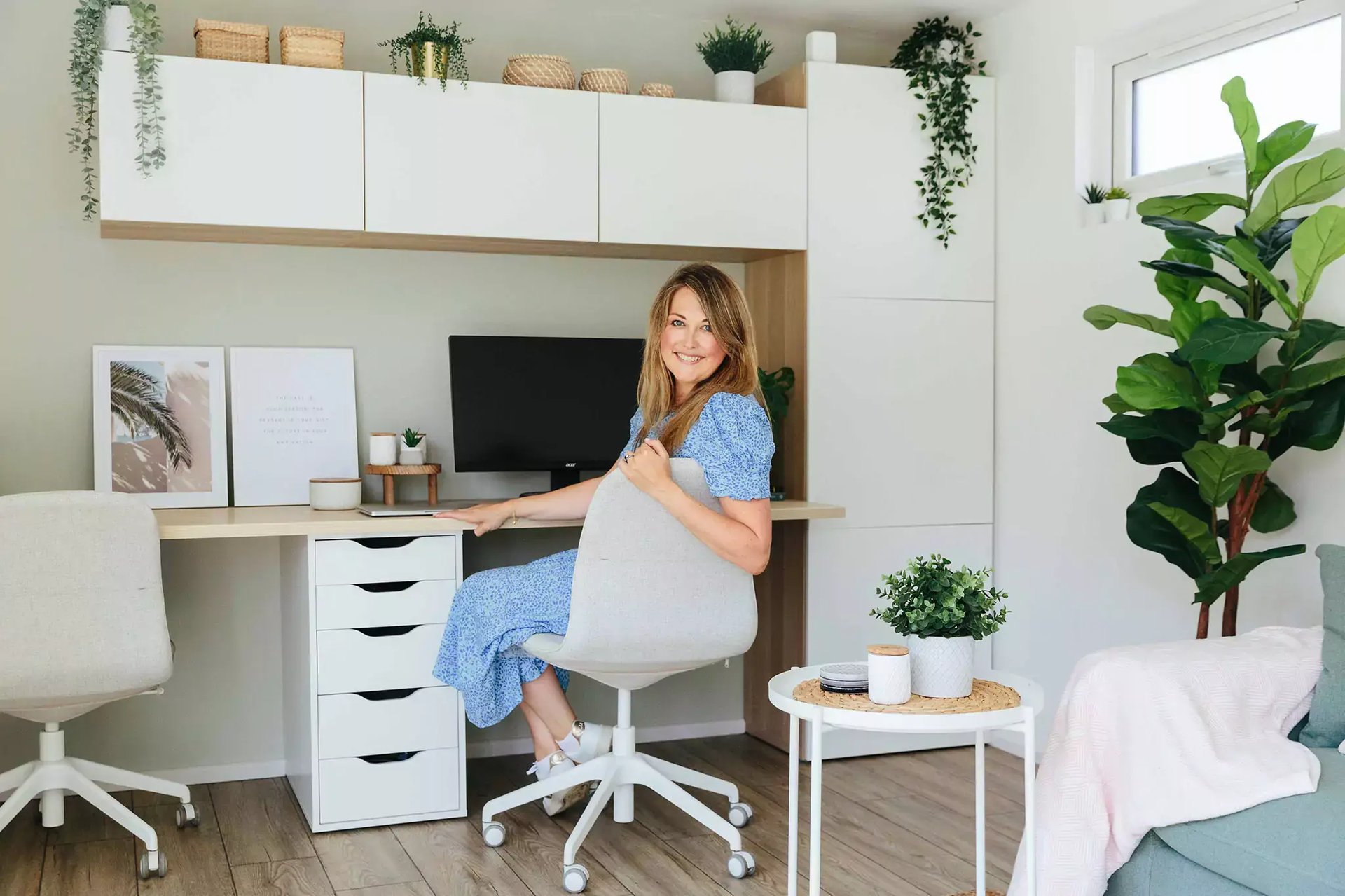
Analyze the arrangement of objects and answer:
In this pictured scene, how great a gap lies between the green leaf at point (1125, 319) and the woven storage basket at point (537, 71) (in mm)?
1644

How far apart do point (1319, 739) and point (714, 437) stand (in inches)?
51.9

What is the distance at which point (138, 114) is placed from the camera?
3.36m

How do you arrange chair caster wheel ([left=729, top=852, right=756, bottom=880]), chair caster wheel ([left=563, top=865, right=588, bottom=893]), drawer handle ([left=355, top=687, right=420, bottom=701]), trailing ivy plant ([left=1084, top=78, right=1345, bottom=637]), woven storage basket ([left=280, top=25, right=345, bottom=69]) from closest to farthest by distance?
1. trailing ivy plant ([left=1084, top=78, right=1345, bottom=637])
2. chair caster wheel ([left=563, top=865, right=588, bottom=893])
3. chair caster wheel ([left=729, top=852, right=756, bottom=880])
4. drawer handle ([left=355, top=687, right=420, bottom=701])
5. woven storage basket ([left=280, top=25, right=345, bottom=69])

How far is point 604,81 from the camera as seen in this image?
12.5 ft

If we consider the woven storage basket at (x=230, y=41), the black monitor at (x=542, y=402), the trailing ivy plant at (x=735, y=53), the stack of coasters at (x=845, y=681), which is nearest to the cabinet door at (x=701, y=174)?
the trailing ivy plant at (x=735, y=53)

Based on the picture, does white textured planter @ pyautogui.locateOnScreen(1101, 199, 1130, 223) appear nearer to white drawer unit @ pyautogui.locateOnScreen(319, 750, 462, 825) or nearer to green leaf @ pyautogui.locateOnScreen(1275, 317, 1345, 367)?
green leaf @ pyautogui.locateOnScreen(1275, 317, 1345, 367)

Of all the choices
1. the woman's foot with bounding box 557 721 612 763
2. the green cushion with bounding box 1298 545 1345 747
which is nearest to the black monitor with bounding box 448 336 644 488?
the woman's foot with bounding box 557 721 612 763

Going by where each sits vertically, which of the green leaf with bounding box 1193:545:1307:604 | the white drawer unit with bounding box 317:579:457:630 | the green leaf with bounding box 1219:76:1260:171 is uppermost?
the green leaf with bounding box 1219:76:1260:171

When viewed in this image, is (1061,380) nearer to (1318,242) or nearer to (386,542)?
(1318,242)

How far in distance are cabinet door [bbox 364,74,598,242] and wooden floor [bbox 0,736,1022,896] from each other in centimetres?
162

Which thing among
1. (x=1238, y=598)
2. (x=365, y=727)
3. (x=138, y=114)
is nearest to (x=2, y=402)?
(x=138, y=114)

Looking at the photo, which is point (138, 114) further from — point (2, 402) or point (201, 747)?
point (201, 747)

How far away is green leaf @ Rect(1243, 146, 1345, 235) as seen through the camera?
275 centimetres

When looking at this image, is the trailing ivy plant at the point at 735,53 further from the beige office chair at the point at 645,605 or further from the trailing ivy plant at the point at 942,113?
the beige office chair at the point at 645,605
